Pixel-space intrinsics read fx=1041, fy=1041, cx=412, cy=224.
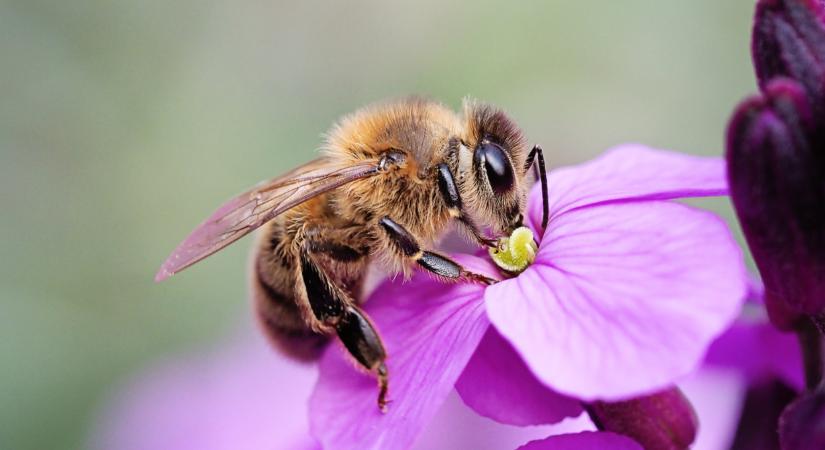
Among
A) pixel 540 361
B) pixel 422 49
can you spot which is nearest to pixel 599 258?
pixel 540 361

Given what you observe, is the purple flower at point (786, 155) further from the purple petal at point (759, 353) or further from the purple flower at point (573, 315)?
the purple petal at point (759, 353)

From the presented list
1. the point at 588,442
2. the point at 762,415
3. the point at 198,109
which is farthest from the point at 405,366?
the point at 198,109

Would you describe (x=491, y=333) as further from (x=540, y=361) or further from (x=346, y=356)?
(x=540, y=361)

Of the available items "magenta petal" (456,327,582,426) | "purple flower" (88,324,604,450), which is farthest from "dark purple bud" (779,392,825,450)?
"purple flower" (88,324,604,450)

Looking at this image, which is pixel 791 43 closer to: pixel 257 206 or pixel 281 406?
pixel 257 206

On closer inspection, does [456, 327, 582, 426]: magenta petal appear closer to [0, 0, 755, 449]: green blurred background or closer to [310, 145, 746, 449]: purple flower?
[310, 145, 746, 449]: purple flower
